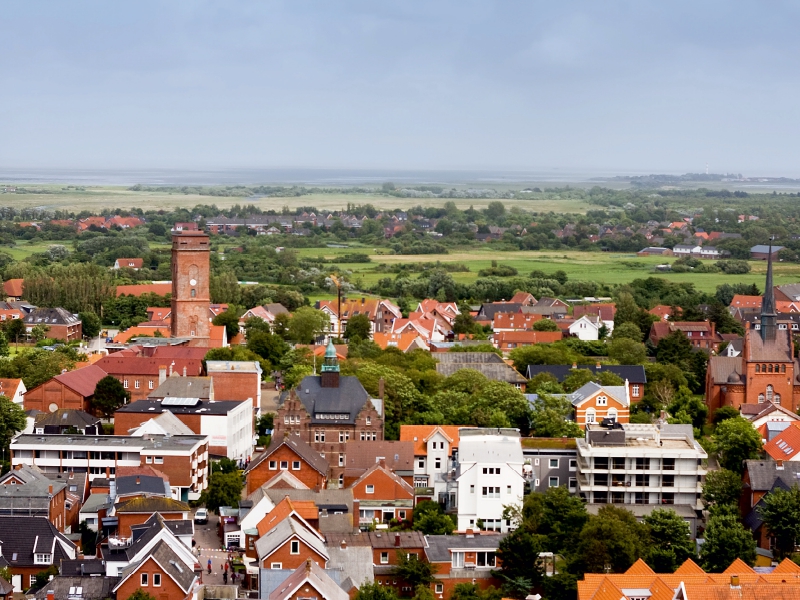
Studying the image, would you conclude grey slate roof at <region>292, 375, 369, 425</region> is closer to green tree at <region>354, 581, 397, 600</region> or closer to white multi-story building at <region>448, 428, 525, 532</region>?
white multi-story building at <region>448, 428, 525, 532</region>

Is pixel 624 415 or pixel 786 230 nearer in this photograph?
pixel 624 415

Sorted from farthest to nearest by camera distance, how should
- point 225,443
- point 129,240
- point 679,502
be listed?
point 129,240 < point 225,443 < point 679,502

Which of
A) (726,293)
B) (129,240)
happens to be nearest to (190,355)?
(726,293)

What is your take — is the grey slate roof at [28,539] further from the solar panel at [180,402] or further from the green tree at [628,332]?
the green tree at [628,332]

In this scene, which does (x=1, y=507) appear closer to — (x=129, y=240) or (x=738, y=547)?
(x=738, y=547)

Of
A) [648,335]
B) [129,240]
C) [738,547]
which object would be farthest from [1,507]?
[129,240]

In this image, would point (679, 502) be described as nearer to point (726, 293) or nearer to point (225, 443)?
point (225, 443)

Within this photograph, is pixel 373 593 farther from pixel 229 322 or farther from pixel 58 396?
pixel 229 322

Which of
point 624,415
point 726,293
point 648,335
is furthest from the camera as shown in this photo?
point 726,293
